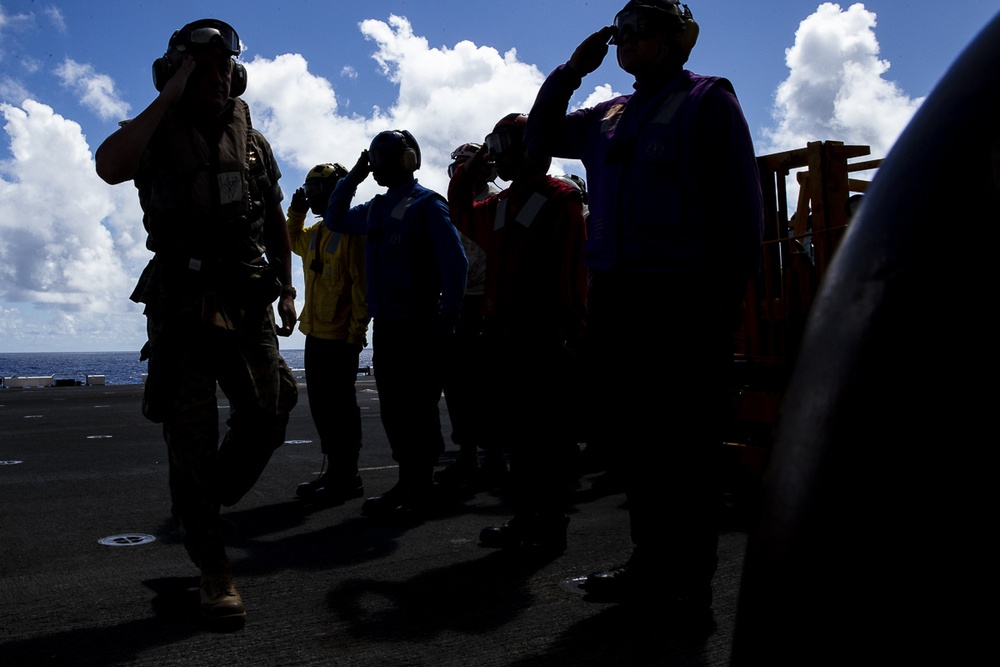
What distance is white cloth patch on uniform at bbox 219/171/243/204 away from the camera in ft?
10.4

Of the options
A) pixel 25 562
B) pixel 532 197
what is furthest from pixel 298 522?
pixel 532 197

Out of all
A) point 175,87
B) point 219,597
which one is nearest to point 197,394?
point 219,597

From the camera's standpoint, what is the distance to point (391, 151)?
5.18 meters

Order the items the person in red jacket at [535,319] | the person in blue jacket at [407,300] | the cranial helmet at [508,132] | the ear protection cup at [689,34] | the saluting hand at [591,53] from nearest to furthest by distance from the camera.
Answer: the ear protection cup at [689,34], the saluting hand at [591,53], the person in red jacket at [535,319], the cranial helmet at [508,132], the person in blue jacket at [407,300]

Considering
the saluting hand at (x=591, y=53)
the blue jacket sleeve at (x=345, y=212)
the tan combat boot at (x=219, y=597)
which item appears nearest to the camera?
the tan combat boot at (x=219, y=597)

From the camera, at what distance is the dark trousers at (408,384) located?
509 centimetres

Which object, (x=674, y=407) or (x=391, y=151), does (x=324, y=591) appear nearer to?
(x=674, y=407)

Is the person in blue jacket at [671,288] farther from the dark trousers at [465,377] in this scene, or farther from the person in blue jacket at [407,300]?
the dark trousers at [465,377]

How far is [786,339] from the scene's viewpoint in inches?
191

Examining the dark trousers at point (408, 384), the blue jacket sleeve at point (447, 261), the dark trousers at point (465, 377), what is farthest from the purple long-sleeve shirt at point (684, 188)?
the dark trousers at point (465, 377)

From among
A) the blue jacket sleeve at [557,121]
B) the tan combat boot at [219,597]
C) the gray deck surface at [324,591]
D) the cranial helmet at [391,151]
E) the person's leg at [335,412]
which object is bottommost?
the gray deck surface at [324,591]

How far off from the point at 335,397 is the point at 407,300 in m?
1.11

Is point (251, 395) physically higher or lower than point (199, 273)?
lower

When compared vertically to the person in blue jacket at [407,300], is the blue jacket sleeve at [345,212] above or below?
above
